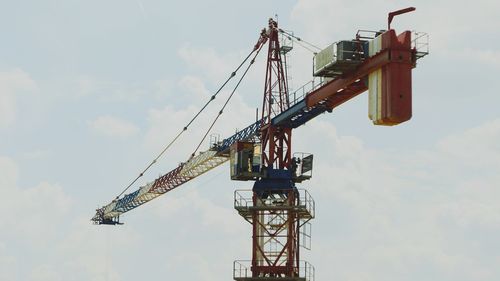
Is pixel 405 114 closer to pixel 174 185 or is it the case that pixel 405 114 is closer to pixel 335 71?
pixel 335 71

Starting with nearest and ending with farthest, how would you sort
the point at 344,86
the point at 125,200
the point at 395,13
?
the point at 395,13, the point at 344,86, the point at 125,200

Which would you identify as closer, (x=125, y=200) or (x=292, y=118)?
(x=292, y=118)

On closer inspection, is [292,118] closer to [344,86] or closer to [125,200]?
[344,86]

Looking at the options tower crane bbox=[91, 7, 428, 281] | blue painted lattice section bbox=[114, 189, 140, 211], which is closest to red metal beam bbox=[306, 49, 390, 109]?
tower crane bbox=[91, 7, 428, 281]

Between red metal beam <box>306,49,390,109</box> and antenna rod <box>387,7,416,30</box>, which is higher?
antenna rod <box>387,7,416,30</box>

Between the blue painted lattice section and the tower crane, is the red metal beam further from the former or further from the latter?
the blue painted lattice section

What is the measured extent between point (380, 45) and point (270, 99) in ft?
99.6

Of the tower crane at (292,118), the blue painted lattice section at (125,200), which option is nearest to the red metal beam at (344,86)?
the tower crane at (292,118)

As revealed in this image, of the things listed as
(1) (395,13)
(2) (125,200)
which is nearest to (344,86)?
(1) (395,13)

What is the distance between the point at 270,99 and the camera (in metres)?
114

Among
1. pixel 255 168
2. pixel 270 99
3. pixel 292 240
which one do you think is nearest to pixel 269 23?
pixel 270 99

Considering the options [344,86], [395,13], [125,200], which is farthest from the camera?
[125,200]

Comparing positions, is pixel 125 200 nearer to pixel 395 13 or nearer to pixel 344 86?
pixel 344 86

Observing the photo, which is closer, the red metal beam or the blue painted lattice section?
the red metal beam
